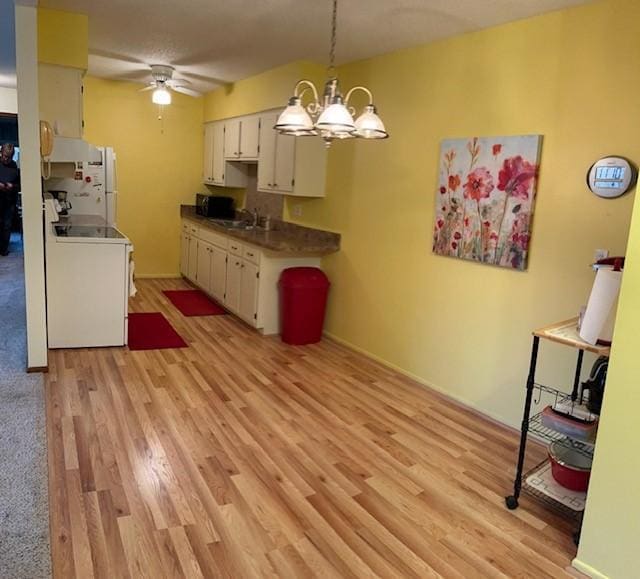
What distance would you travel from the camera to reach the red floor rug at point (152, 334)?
4.56 metres

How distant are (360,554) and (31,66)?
3415mm

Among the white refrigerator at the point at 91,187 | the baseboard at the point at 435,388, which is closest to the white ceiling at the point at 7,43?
the white refrigerator at the point at 91,187

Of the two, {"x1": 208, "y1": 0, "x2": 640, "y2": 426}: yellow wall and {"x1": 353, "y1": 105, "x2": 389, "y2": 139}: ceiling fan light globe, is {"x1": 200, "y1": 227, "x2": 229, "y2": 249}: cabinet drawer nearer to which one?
{"x1": 208, "y1": 0, "x2": 640, "y2": 426}: yellow wall

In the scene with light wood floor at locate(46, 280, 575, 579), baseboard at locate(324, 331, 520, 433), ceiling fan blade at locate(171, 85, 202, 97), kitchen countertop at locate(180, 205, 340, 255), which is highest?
ceiling fan blade at locate(171, 85, 202, 97)

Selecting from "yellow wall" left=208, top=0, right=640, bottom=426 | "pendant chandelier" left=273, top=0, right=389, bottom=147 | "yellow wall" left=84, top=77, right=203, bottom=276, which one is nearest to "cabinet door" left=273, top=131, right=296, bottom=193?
"yellow wall" left=208, top=0, right=640, bottom=426

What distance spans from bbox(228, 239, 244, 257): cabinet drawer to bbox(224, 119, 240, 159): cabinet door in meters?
1.24

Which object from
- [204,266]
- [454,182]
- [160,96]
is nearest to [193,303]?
[204,266]

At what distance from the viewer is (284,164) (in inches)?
201

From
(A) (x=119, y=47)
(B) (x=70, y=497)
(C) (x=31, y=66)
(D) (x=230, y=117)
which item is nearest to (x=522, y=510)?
(B) (x=70, y=497)

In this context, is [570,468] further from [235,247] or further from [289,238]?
[235,247]

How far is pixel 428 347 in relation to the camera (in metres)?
4.02

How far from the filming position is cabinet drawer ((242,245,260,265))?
4.95 metres

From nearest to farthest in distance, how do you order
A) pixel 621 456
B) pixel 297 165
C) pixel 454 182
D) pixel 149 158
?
pixel 621 456 → pixel 454 182 → pixel 297 165 → pixel 149 158

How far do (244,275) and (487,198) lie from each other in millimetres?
2619
